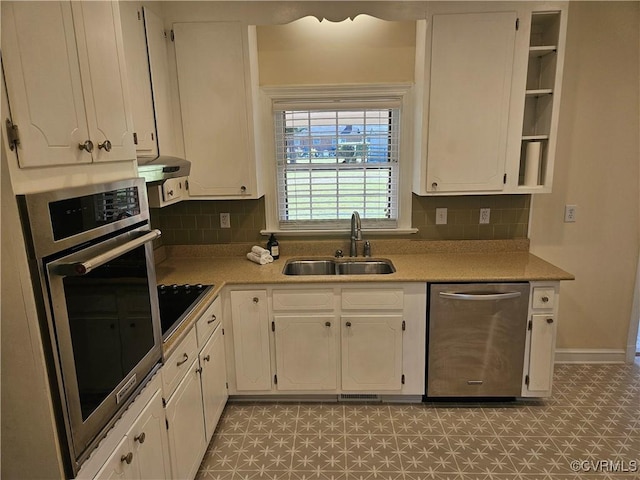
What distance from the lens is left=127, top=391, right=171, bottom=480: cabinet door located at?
4.77 feet

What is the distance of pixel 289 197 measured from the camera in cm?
306

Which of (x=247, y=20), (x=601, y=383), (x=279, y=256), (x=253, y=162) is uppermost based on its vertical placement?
(x=247, y=20)

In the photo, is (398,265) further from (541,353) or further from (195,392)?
(195,392)

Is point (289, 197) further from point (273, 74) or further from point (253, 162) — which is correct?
point (273, 74)

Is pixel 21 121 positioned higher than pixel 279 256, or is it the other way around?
pixel 21 121

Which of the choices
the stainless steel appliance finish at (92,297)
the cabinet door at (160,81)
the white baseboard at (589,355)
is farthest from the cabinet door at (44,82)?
the white baseboard at (589,355)

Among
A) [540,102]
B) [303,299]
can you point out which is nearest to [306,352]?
[303,299]

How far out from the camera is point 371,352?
2.63m

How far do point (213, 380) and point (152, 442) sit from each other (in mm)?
781

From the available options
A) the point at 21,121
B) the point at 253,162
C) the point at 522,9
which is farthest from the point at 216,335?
the point at 522,9

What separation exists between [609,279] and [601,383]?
75cm

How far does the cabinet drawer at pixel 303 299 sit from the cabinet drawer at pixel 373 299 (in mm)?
106

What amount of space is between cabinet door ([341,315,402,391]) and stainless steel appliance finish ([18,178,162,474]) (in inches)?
54.2

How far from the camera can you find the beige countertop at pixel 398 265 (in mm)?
2484
